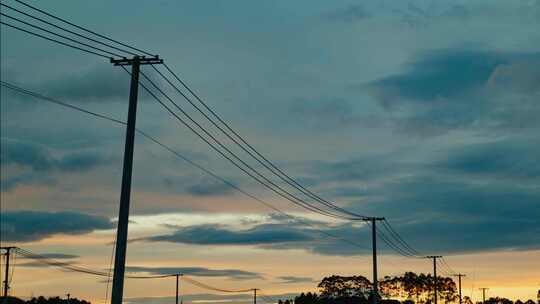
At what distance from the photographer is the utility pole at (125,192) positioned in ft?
102

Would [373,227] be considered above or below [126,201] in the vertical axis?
above

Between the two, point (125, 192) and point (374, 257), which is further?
point (374, 257)

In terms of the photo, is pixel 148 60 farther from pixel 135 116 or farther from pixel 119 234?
pixel 119 234

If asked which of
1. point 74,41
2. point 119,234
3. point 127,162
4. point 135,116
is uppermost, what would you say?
point 74,41

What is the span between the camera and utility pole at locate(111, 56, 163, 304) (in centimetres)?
3095

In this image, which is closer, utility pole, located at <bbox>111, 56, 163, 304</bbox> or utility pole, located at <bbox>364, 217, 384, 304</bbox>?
utility pole, located at <bbox>111, 56, 163, 304</bbox>

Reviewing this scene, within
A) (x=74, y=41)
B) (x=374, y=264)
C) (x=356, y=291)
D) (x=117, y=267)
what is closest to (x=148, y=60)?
(x=74, y=41)

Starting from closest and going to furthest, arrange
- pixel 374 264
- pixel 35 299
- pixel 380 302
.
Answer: pixel 374 264
pixel 380 302
pixel 35 299

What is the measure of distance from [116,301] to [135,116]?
320 inches

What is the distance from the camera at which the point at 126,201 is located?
103 feet

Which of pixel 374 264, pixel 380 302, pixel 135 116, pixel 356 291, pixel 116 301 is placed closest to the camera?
pixel 116 301

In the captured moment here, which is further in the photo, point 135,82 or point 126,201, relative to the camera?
point 135,82

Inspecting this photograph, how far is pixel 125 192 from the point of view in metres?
31.8

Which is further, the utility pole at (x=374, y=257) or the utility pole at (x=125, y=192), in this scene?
the utility pole at (x=374, y=257)
